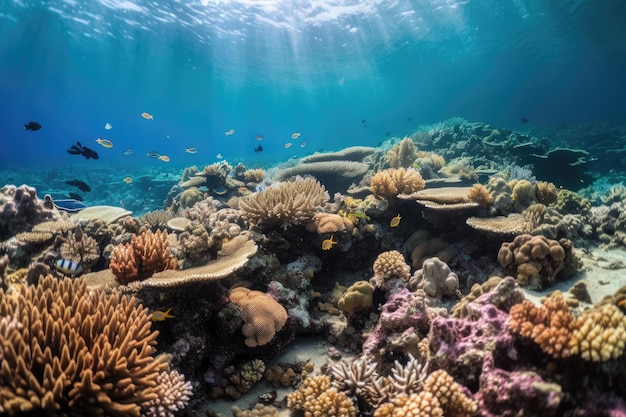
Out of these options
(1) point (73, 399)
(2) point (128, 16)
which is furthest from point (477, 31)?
(1) point (73, 399)

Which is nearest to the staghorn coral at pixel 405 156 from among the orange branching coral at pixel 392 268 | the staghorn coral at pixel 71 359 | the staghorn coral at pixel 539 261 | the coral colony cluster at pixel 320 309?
the coral colony cluster at pixel 320 309

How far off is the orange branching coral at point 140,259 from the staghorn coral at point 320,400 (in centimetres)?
245

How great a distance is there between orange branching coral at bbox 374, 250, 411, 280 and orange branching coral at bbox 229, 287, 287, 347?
1.73 meters

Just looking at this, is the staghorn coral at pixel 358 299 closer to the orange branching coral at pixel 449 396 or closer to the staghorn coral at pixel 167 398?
the orange branching coral at pixel 449 396

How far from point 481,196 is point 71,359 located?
258 inches

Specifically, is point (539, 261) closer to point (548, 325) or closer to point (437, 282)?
point (437, 282)

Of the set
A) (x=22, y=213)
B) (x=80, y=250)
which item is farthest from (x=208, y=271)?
(x=22, y=213)

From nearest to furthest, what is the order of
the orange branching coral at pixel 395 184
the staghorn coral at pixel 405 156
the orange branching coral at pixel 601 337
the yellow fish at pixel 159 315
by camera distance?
the orange branching coral at pixel 601 337 → the yellow fish at pixel 159 315 → the orange branching coral at pixel 395 184 → the staghorn coral at pixel 405 156

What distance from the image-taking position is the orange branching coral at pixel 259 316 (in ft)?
14.3

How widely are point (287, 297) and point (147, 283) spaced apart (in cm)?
216

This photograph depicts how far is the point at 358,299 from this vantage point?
5.02m

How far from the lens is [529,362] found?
2.93m

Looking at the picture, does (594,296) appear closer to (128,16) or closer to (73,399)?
(73,399)

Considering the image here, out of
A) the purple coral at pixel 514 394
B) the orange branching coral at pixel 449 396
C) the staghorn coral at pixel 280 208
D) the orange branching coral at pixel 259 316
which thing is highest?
the purple coral at pixel 514 394
